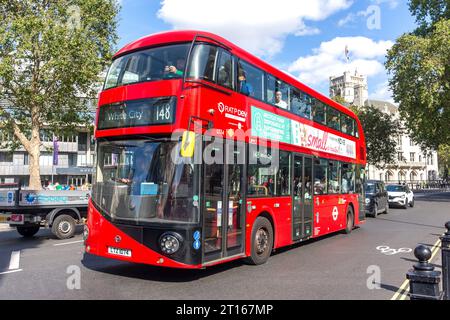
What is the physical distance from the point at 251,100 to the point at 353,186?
25.6 feet

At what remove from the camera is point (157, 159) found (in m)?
6.66

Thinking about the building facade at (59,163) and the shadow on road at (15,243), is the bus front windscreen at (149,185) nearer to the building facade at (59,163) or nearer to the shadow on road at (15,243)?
the shadow on road at (15,243)

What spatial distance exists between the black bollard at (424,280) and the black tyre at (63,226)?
34.6ft

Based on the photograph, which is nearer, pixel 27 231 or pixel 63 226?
pixel 63 226

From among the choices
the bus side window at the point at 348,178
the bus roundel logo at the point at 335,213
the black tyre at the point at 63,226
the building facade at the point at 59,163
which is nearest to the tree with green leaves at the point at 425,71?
the bus side window at the point at 348,178

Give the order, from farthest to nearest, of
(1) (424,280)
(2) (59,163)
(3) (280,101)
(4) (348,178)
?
(2) (59,163) → (4) (348,178) → (3) (280,101) → (1) (424,280)

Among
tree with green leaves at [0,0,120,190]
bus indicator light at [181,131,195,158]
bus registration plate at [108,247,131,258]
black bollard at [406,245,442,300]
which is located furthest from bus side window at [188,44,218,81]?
tree with green leaves at [0,0,120,190]

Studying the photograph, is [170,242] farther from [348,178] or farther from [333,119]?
[348,178]

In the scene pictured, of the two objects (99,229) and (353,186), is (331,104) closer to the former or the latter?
(353,186)

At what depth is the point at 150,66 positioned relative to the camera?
7176 mm

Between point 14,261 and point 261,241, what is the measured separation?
533 centimetres

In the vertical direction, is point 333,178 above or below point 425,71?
below

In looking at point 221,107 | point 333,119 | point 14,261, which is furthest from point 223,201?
point 333,119
